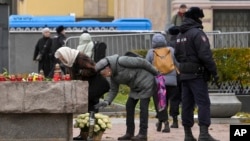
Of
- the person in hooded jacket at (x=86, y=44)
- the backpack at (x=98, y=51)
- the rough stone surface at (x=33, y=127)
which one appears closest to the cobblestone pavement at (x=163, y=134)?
the rough stone surface at (x=33, y=127)

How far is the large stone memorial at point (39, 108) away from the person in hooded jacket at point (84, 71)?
971 mm

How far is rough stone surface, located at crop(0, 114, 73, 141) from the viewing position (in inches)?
563

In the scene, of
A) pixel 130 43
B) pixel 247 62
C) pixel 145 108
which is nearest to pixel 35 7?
pixel 130 43

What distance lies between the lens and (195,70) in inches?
601

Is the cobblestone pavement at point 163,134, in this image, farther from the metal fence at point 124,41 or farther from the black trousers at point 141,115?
the metal fence at point 124,41

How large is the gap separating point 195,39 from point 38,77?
2.47m

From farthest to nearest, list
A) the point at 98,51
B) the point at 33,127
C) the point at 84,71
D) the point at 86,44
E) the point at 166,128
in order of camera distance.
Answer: the point at 98,51 → the point at 86,44 → the point at 166,128 → the point at 84,71 → the point at 33,127

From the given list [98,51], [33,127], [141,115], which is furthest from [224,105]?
[33,127]

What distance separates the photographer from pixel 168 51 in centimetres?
1834

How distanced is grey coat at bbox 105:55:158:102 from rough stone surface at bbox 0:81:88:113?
1.57 metres

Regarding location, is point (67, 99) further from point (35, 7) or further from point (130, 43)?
point (35, 7)

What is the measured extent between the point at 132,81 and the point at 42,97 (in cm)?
232

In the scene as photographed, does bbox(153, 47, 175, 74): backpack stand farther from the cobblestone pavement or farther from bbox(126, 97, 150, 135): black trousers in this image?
bbox(126, 97, 150, 135): black trousers

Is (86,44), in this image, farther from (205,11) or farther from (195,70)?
(205,11)
